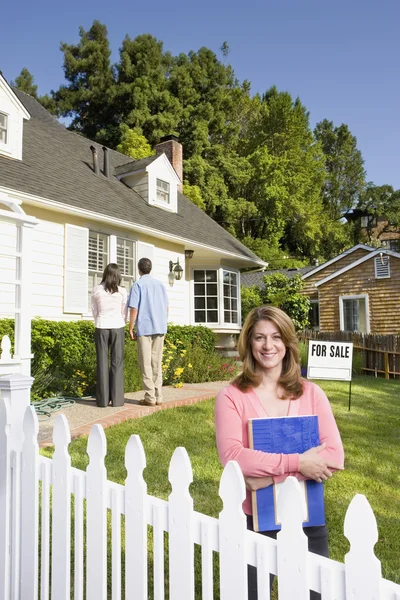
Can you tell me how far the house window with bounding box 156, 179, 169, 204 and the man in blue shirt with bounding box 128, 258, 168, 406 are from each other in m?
9.13

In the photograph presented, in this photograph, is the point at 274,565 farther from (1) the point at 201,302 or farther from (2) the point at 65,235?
(1) the point at 201,302

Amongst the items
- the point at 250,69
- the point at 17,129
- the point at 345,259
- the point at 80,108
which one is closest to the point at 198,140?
the point at 80,108

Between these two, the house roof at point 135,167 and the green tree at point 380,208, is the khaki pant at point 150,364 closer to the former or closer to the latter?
the house roof at point 135,167

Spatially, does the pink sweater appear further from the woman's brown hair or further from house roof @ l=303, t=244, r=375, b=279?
house roof @ l=303, t=244, r=375, b=279

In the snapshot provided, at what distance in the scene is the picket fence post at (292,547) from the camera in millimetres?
1228

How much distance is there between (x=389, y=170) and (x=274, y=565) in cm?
6106

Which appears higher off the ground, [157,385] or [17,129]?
[17,129]

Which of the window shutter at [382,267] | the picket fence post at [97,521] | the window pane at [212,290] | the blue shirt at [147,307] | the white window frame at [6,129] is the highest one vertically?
the white window frame at [6,129]

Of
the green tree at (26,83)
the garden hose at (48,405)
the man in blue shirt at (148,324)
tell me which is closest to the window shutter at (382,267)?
the man in blue shirt at (148,324)

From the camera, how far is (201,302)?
628 inches

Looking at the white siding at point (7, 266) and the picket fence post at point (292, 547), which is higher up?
the white siding at point (7, 266)

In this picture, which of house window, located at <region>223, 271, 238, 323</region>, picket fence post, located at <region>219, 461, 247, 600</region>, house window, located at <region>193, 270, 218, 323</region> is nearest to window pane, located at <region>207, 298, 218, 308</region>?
house window, located at <region>193, 270, 218, 323</region>

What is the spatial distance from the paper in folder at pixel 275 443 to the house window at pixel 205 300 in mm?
14081

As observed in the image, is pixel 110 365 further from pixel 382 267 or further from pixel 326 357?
pixel 382 267
